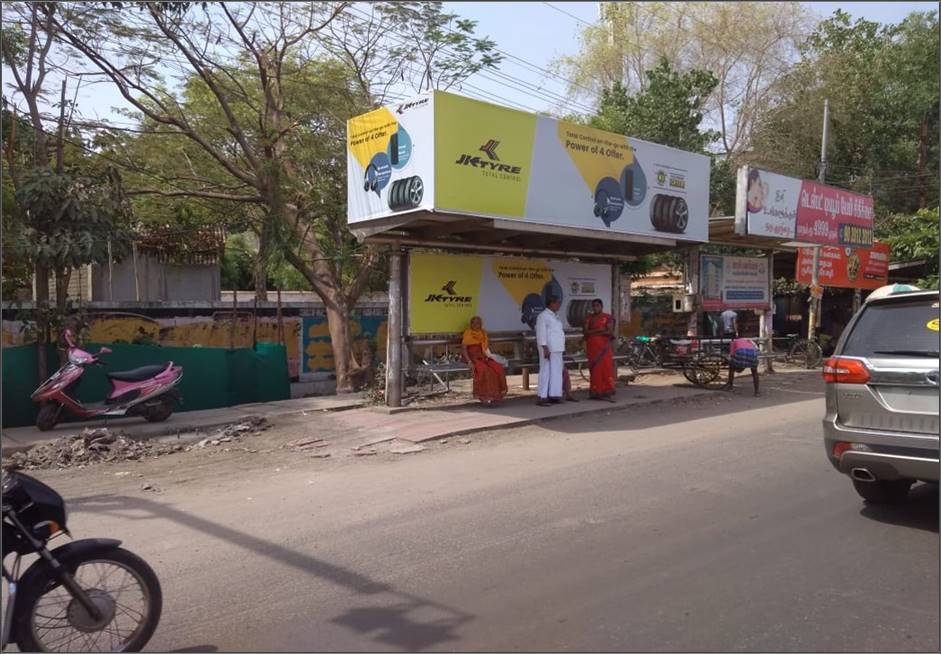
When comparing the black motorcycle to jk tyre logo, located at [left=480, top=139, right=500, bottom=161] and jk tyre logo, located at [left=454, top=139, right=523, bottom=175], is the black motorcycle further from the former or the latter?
jk tyre logo, located at [left=480, top=139, right=500, bottom=161]

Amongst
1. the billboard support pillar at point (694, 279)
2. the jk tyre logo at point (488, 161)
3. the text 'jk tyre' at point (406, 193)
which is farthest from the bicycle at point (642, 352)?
the text 'jk tyre' at point (406, 193)

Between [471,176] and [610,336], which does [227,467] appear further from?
[610,336]

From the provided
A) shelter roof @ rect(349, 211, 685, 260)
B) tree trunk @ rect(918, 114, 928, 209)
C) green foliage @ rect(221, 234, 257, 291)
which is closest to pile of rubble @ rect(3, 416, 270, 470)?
shelter roof @ rect(349, 211, 685, 260)

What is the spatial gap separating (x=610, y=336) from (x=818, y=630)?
855 cm

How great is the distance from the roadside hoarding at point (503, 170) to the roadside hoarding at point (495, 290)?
1.38 metres

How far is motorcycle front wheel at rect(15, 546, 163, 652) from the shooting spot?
11.3 ft

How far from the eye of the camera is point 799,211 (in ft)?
56.0

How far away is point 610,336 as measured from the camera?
1225 centimetres

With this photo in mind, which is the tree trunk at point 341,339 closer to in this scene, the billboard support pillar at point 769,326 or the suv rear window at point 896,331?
the billboard support pillar at point 769,326

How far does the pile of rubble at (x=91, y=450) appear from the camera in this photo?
8.43m

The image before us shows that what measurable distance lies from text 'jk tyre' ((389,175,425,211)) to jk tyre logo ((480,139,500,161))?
1.14 meters

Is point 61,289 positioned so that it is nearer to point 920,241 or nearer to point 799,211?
point 799,211

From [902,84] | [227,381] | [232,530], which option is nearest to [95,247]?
[227,381]

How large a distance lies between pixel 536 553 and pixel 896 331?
315 centimetres
